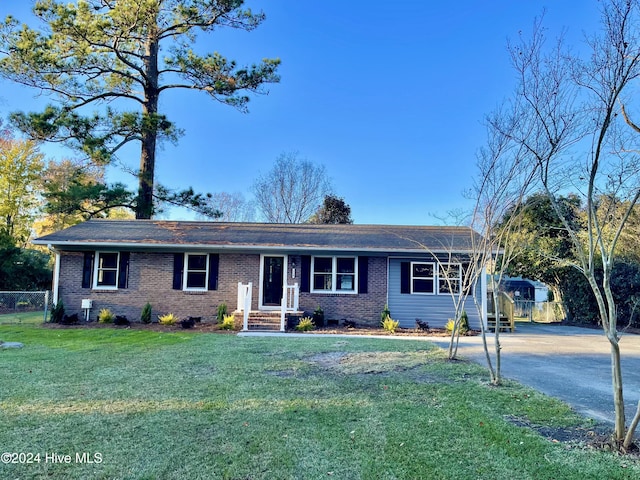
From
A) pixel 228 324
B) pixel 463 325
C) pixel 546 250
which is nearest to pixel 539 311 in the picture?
pixel 546 250

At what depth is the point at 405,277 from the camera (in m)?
13.5

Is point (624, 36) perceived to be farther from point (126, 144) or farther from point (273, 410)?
point (126, 144)

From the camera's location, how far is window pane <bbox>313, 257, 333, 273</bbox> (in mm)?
13648

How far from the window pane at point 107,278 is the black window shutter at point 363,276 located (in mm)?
8043

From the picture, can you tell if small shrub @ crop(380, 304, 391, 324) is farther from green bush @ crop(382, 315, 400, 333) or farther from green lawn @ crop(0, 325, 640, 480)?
green lawn @ crop(0, 325, 640, 480)

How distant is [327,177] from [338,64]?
11042 mm

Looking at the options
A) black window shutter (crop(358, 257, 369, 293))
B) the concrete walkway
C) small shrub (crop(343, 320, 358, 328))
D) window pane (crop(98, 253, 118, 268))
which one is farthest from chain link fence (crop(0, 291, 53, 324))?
black window shutter (crop(358, 257, 369, 293))

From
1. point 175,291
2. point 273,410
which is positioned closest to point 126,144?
point 175,291

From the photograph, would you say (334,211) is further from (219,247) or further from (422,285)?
(219,247)

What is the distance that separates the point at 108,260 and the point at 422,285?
10399 millimetres

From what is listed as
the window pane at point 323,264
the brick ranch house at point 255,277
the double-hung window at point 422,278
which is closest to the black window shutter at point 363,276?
the brick ranch house at point 255,277

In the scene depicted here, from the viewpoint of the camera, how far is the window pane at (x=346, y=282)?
534 inches

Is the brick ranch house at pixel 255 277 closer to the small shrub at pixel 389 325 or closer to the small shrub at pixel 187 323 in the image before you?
the small shrub at pixel 389 325

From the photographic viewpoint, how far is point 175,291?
44.1 feet
